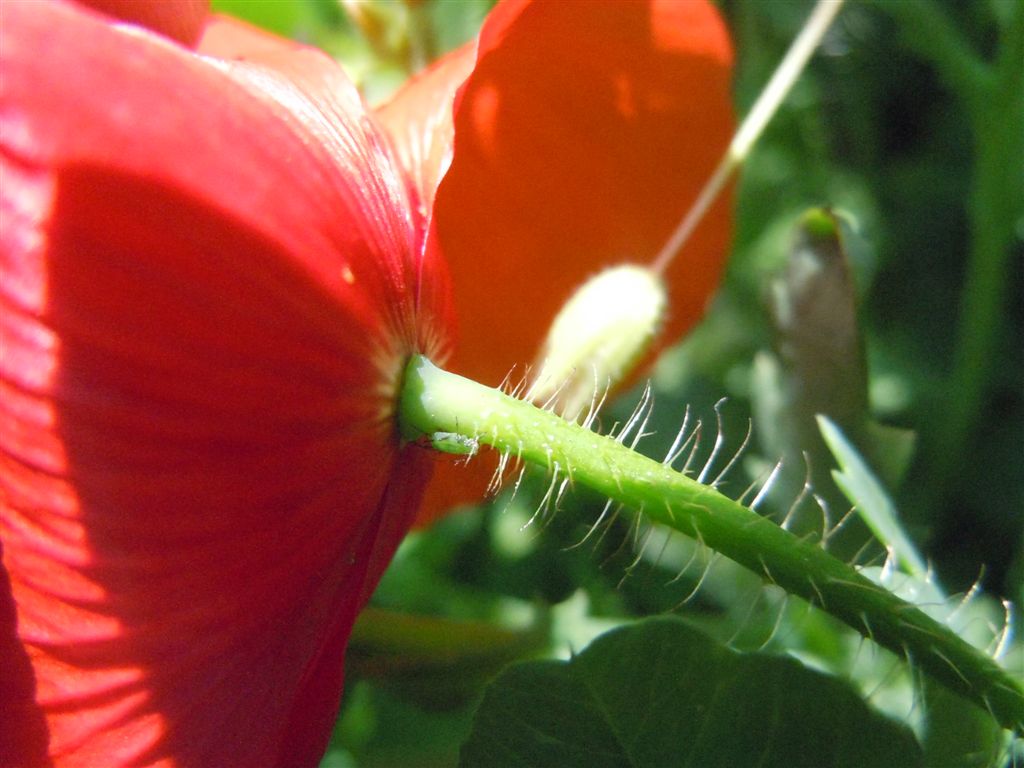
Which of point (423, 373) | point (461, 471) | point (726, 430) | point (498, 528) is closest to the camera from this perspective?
point (423, 373)

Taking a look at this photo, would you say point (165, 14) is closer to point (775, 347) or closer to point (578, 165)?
point (578, 165)

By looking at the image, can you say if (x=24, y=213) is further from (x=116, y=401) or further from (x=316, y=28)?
(x=316, y=28)

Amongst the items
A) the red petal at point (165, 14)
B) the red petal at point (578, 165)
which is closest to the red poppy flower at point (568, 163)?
the red petal at point (578, 165)

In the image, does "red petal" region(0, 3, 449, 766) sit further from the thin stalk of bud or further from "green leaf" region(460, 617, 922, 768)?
the thin stalk of bud

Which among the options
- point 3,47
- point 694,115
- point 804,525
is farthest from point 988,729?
point 3,47

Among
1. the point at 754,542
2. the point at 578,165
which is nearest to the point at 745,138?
the point at 578,165

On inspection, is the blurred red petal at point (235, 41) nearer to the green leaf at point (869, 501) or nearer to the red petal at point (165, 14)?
the red petal at point (165, 14)
